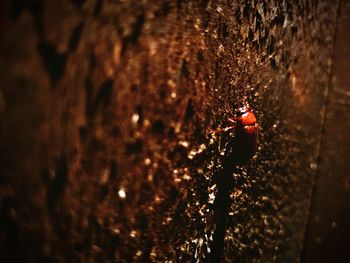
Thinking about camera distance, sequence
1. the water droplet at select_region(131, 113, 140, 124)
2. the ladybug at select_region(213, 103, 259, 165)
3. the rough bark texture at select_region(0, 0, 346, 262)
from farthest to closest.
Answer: the ladybug at select_region(213, 103, 259, 165) < the water droplet at select_region(131, 113, 140, 124) < the rough bark texture at select_region(0, 0, 346, 262)

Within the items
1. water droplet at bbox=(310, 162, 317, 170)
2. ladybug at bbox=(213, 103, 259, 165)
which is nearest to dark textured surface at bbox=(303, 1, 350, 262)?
water droplet at bbox=(310, 162, 317, 170)

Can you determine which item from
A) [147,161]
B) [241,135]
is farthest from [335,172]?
[147,161]

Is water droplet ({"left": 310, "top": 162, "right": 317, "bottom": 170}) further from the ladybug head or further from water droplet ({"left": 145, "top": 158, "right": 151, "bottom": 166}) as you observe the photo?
water droplet ({"left": 145, "top": 158, "right": 151, "bottom": 166})

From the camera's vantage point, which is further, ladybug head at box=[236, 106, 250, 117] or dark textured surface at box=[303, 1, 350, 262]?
dark textured surface at box=[303, 1, 350, 262]

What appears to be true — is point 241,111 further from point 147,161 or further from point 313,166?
point 313,166

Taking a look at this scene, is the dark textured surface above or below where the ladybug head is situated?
below

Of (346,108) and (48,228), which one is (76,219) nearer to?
(48,228)

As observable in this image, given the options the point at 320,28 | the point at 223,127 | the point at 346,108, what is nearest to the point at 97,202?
the point at 223,127

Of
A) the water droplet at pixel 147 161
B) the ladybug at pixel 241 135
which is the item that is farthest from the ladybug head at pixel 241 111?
the water droplet at pixel 147 161
